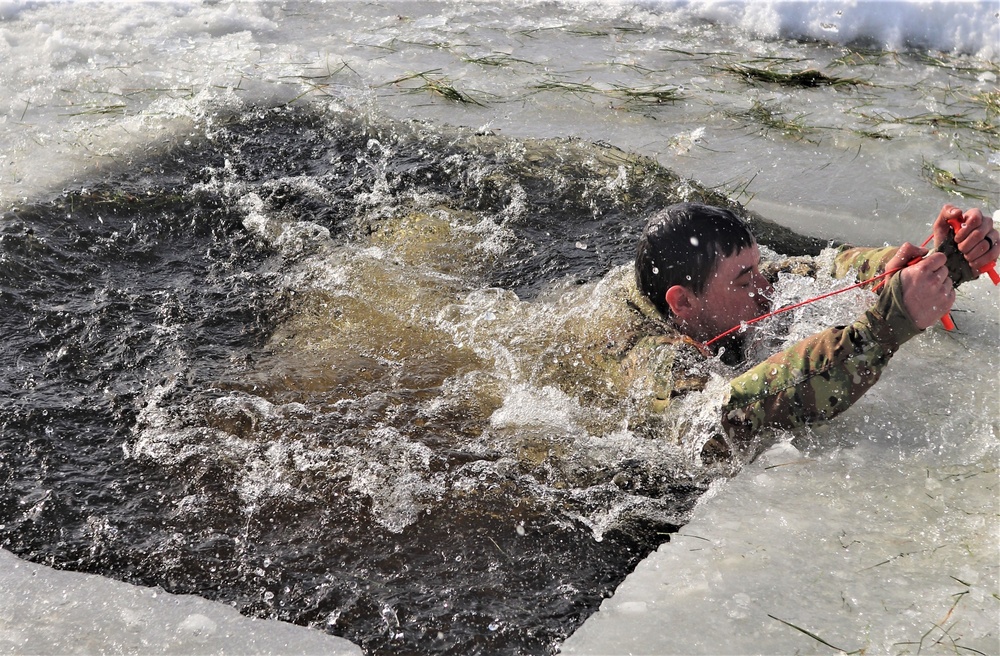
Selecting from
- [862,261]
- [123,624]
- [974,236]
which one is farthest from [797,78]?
[123,624]

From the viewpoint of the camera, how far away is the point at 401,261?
4.12m

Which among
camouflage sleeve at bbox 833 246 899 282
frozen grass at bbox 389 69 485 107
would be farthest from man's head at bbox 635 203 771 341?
frozen grass at bbox 389 69 485 107

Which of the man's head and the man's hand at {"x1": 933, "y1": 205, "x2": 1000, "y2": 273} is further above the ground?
the man's hand at {"x1": 933, "y1": 205, "x2": 1000, "y2": 273}

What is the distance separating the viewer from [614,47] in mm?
5965

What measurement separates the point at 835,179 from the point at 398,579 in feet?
10.1

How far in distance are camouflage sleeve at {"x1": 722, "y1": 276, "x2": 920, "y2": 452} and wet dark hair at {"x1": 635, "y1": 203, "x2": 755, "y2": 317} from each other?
412 mm

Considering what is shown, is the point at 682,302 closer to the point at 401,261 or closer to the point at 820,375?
the point at 820,375

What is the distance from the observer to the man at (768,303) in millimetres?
2599

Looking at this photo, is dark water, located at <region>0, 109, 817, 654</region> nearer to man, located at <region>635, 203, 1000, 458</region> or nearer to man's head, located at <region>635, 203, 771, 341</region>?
man, located at <region>635, 203, 1000, 458</region>

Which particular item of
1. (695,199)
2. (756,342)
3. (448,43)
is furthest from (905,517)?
(448,43)

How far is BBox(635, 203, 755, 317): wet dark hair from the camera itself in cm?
308

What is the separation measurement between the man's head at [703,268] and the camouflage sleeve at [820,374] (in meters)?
0.32

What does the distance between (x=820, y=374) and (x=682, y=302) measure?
1.84 feet

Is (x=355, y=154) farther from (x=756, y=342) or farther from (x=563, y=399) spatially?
(x=756, y=342)
